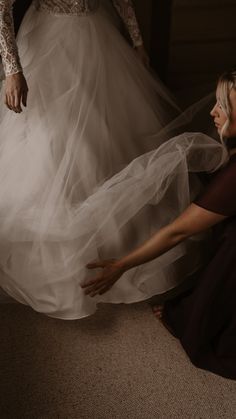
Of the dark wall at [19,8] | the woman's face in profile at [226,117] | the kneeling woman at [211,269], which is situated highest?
the dark wall at [19,8]

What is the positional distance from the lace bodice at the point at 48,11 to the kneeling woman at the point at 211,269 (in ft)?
1.44

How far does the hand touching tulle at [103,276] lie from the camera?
43.0 inches

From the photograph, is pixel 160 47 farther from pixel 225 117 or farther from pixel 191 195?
pixel 225 117

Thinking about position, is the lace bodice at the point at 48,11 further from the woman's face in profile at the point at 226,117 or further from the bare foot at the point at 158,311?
the bare foot at the point at 158,311

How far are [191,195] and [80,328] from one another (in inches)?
19.1

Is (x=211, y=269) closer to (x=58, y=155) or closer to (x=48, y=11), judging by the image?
(x=58, y=155)

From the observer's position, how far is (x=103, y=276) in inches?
43.1

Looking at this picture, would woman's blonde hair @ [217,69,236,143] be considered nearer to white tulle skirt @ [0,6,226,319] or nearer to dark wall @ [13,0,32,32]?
white tulle skirt @ [0,6,226,319]

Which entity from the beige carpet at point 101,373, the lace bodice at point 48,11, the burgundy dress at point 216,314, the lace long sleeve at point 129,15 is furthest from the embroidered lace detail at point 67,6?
the beige carpet at point 101,373

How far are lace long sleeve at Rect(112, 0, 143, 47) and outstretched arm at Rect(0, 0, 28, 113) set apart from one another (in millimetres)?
382

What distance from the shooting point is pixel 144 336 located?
1.27m

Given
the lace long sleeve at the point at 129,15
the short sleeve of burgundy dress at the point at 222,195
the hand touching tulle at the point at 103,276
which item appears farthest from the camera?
the lace long sleeve at the point at 129,15

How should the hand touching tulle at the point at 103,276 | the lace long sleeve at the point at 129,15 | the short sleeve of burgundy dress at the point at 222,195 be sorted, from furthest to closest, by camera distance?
the lace long sleeve at the point at 129,15
the hand touching tulle at the point at 103,276
the short sleeve of burgundy dress at the point at 222,195

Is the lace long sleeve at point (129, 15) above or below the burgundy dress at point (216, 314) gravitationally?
above
